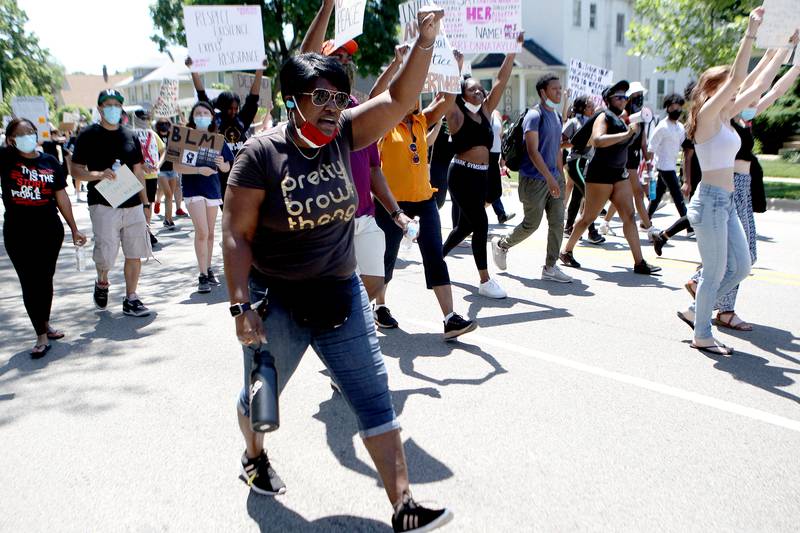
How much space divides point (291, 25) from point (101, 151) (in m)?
24.9

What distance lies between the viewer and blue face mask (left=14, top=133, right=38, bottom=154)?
18.0 ft

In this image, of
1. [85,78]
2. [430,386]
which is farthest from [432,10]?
[85,78]

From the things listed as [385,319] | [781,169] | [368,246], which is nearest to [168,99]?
[385,319]

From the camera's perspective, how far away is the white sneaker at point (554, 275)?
754 cm

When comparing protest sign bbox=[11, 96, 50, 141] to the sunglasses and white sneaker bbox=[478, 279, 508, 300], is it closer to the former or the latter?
white sneaker bbox=[478, 279, 508, 300]

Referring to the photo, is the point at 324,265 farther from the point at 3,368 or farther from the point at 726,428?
the point at 3,368

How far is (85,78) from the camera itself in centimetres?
10512

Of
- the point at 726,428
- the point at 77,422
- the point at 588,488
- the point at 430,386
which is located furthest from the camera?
the point at 430,386

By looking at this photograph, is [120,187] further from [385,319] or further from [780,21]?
[780,21]

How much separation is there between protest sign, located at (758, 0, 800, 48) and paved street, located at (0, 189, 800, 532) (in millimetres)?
2123

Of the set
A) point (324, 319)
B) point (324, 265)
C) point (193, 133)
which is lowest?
point (324, 319)

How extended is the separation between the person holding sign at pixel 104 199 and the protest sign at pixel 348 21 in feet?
7.73

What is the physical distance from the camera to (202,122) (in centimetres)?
791

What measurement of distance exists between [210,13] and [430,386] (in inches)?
228
